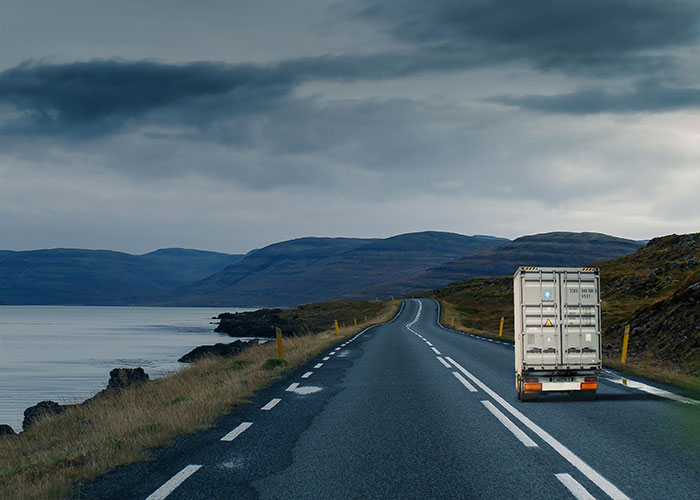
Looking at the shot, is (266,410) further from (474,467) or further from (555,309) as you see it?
(555,309)

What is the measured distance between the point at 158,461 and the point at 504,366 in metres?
12.9

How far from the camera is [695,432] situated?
8070 mm

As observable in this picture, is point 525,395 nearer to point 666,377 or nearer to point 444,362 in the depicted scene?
point 666,377

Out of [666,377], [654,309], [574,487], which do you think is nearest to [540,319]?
[666,377]

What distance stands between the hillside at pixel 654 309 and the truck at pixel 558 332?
5182 millimetres

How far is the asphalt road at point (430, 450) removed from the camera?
5715 millimetres

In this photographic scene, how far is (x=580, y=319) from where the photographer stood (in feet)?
37.8

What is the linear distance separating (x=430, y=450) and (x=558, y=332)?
5132mm

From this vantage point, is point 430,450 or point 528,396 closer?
point 430,450

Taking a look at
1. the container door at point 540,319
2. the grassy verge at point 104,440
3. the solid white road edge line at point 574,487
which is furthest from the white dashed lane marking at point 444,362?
the solid white road edge line at point 574,487

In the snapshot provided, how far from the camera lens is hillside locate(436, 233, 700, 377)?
65.7 ft

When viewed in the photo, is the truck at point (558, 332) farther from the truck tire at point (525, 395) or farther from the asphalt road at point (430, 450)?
the asphalt road at point (430, 450)

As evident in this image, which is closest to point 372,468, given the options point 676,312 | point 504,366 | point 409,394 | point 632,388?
point 409,394

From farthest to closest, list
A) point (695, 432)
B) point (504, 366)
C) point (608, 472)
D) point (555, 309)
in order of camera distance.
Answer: point (504, 366) < point (555, 309) < point (695, 432) < point (608, 472)
